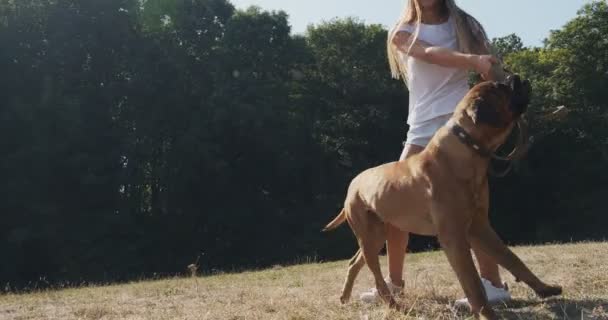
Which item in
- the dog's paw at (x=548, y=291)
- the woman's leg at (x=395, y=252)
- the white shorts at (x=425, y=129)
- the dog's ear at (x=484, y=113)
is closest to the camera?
the dog's ear at (x=484, y=113)

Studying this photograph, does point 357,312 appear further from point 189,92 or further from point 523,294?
point 189,92

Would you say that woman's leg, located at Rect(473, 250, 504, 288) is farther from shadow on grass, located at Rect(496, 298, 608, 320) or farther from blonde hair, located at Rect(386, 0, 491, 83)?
blonde hair, located at Rect(386, 0, 491, 83)

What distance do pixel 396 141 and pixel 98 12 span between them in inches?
541

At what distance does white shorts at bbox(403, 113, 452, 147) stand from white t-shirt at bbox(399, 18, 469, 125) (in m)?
0.03

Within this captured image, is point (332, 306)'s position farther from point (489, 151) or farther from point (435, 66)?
point (435, 66)

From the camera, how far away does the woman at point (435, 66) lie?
400 centimetres

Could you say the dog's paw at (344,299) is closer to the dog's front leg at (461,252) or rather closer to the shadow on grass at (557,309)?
the shadow on grass at (557,309)

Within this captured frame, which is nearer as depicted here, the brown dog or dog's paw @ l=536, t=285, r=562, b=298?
the brown dog

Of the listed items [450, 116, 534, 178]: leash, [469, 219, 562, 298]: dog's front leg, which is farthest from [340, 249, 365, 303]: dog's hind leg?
[450, 116, 534, 178]: leash

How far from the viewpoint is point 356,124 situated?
29.0 metres

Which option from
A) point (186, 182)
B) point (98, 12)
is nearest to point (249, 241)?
point (186, 182)

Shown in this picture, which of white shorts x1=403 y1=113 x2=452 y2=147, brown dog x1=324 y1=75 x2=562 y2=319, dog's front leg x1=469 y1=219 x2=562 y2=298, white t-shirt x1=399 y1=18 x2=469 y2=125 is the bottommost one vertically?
dog's front leg x1=469 y1=219 x2=562 y2=298

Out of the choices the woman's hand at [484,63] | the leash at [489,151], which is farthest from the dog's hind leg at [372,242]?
the woman's hand at [484,63]

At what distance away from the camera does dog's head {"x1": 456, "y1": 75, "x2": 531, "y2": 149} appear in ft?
10.6
